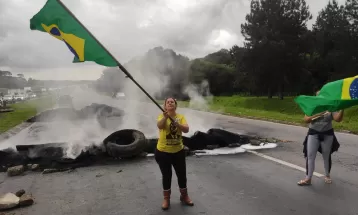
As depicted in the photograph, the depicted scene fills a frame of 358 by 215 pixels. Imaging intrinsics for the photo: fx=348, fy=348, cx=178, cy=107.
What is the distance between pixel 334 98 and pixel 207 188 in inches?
104

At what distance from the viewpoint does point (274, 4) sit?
1519 inches

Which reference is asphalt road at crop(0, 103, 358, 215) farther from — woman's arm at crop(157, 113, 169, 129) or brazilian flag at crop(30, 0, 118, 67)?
brazilian flag at crop(30, 0, 118, 67)

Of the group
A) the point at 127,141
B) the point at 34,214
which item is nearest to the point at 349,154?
the point at 127,141

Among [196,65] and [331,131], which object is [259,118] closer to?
[196,65]

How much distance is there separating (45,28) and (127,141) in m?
4.75

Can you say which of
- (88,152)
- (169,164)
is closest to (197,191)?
(169,164)

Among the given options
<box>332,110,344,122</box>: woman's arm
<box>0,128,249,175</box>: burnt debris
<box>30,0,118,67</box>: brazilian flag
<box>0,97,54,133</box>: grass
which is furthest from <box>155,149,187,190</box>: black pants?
<box>0,97,54,133</box>: grass

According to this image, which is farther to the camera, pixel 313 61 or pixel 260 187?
pixel 313 61

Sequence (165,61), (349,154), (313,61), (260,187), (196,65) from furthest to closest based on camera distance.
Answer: (313,61) → (196,65) → (165,61) → (349,154) → (260,187)

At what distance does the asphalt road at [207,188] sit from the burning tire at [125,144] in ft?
1.20

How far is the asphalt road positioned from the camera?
5.12 meters

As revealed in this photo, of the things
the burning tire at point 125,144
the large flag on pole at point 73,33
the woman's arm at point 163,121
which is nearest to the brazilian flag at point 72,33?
the large flag on pole at point 73,33

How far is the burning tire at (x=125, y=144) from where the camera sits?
345 inches

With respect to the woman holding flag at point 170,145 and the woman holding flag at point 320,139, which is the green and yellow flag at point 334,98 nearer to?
the woman holding flag at point 320,139
